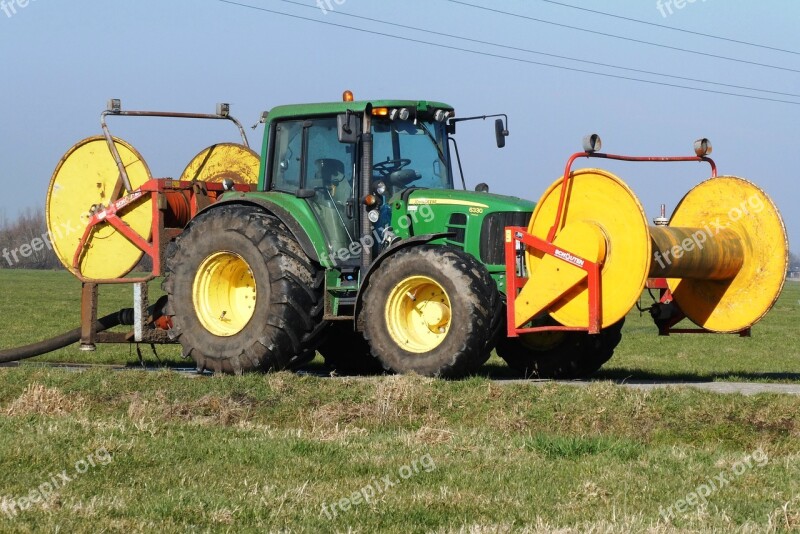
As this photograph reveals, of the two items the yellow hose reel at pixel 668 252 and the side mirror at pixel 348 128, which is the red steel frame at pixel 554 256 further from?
the side mirror at pixel 348 128

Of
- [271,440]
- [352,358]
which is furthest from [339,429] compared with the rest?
[352,358]

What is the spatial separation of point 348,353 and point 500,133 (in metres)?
3.18

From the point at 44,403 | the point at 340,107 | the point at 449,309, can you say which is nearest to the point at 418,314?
the point at 449,309

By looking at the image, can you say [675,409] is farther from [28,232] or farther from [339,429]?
[28,232]

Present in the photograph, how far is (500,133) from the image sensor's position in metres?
13.4

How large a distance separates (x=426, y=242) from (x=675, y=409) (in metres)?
3.39

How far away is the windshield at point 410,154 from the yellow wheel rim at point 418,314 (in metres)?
1.29

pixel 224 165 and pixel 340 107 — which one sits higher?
pixel 340 107

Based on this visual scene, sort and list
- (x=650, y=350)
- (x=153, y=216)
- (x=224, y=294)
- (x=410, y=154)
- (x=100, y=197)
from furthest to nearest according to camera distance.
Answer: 1. (x=650, y=350)
2. (x=100, y=197)
3. (x=153, y=216)
4. (x=224, y=294)
5. (x=410, y=154)

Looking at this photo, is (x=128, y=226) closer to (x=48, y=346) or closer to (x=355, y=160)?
(x=48, y=346)

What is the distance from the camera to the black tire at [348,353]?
46.8 ft

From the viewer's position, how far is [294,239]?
12.7m

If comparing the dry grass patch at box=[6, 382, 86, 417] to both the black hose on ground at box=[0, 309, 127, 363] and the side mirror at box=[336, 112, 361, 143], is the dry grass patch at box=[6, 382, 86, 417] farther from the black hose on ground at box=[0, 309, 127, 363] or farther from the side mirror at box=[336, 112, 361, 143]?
the black hose on ground at box=[0, 309, 127, 363]

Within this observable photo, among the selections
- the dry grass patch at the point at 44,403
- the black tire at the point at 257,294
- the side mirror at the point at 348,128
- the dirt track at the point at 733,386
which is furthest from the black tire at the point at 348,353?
the dry grass patch at the point at 44,403
